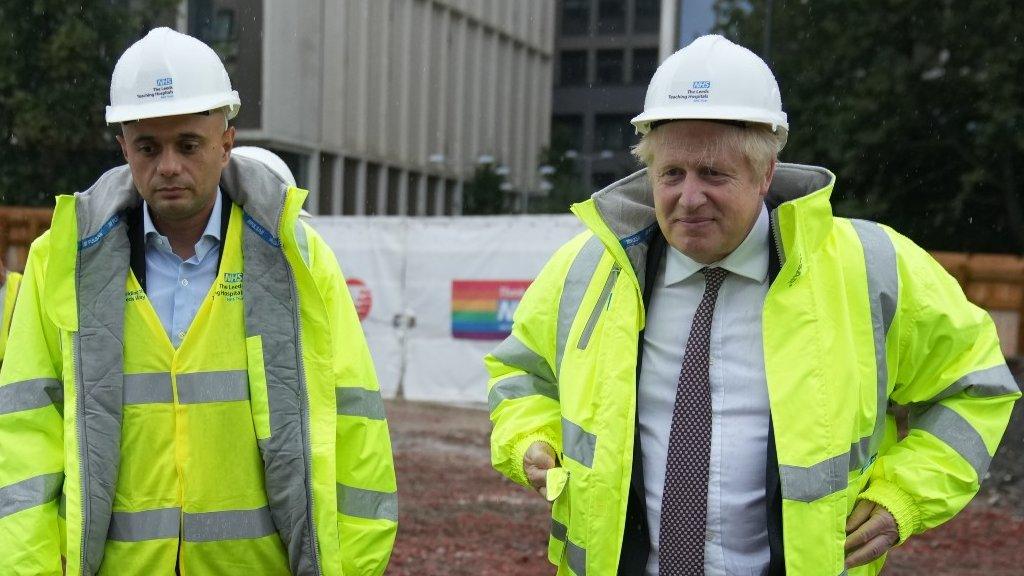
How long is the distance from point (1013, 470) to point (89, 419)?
9.08 metres

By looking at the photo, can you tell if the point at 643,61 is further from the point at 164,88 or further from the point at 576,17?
the point at 164,88

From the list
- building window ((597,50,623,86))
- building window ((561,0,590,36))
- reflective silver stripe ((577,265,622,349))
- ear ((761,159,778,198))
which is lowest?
reflective silver stripe ((577,265,622,349))

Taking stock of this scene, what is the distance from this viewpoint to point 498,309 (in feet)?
50.7

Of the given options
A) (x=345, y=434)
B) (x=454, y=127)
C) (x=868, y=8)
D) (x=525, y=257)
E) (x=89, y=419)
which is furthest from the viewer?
(x=454, y=127)

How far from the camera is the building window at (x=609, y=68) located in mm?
65938

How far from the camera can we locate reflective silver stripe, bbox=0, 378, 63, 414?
3.19 m

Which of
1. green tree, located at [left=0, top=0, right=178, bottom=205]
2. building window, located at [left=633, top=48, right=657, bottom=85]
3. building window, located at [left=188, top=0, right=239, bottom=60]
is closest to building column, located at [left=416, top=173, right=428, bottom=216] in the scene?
building window, located at [left=188, top=0, right=239, bottom=60]

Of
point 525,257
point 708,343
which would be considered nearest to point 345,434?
point 708,343

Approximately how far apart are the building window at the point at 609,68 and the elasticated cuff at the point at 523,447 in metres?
63.9

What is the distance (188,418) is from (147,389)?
0.13m

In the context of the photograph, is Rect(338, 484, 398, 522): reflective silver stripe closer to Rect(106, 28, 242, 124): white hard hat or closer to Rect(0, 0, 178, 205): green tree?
Rect(106, 28, 242, 124): white hard hat

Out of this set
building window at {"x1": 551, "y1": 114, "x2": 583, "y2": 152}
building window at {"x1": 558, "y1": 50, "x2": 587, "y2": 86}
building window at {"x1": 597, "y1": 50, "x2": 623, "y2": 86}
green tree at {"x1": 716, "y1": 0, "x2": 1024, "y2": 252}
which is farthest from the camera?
building window at {"x1": 558, "y1": 50, "x2": 587, "y2": 86}

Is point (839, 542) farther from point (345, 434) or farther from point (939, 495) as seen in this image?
point (345, 434)

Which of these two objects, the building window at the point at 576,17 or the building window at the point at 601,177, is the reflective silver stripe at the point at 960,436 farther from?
the building window at the point at 576,17
